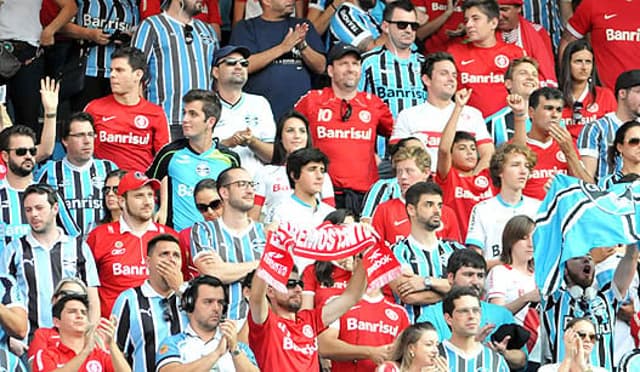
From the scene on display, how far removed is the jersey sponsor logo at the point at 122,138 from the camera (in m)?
13.4

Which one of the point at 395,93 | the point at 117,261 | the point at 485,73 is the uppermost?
the point at 485,73

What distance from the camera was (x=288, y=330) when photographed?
11.1 m

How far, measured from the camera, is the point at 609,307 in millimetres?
11906

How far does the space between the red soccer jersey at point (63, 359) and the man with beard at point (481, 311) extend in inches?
86.2

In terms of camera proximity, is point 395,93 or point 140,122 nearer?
point 140,122

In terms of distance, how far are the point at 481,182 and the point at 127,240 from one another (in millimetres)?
2865

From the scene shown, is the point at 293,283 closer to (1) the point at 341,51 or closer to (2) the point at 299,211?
(2) the point at 299,211

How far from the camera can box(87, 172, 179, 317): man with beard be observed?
39.3 feet

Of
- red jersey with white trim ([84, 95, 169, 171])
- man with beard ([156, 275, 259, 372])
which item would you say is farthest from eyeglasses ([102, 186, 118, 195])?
man with beard ([156, 275, 259, 372])

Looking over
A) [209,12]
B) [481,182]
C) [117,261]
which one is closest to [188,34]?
[209,12]

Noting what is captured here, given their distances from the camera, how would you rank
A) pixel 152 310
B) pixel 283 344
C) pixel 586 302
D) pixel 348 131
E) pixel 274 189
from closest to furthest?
pixel 283 344, pixel 152 310, pixel 586 302, pixel 274 189, pixel 348 131

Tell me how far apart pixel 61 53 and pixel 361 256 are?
17.1 feet

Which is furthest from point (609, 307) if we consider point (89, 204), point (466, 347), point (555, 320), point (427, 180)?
point (89, 204)

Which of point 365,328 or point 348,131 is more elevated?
point 348,131
